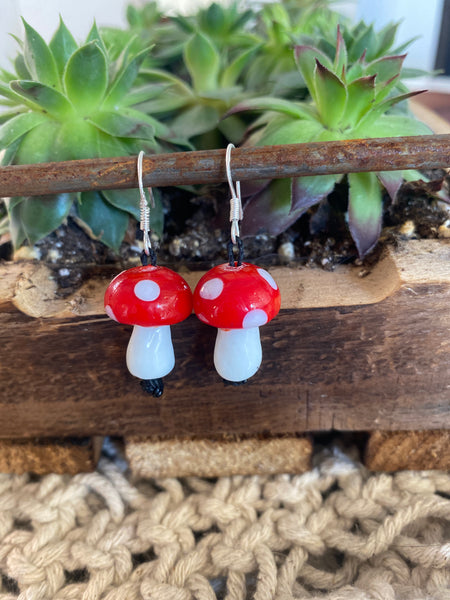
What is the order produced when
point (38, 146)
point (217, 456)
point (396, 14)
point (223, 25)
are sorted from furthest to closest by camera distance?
point (396, 14) → point (223, 25) → point (217, 456) → point (38, 146)

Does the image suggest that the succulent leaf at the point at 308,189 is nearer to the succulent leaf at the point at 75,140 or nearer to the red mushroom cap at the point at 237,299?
the red mushroom cap at the point at 237,299

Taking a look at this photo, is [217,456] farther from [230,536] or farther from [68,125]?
[68,125]

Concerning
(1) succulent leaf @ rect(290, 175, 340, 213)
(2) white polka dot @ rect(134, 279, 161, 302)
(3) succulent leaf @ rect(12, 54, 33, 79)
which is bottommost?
(2) white polka dot @ rect(134, 279, 161, 302)

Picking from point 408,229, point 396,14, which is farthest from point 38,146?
point 396,14

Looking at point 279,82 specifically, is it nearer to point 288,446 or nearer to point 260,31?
point 260,31

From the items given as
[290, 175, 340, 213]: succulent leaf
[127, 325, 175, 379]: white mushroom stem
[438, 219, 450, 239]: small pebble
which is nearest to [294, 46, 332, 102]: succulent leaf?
[290, 175, 340, 213]: succulent leaf

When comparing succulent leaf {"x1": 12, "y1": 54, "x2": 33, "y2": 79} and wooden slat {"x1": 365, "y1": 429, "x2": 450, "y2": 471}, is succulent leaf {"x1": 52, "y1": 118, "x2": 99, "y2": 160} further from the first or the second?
wooden slat {"x1": 365, "y1": 429, "x2": 450, "y2": 471}

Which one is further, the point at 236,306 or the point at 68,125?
the point at 68,125
